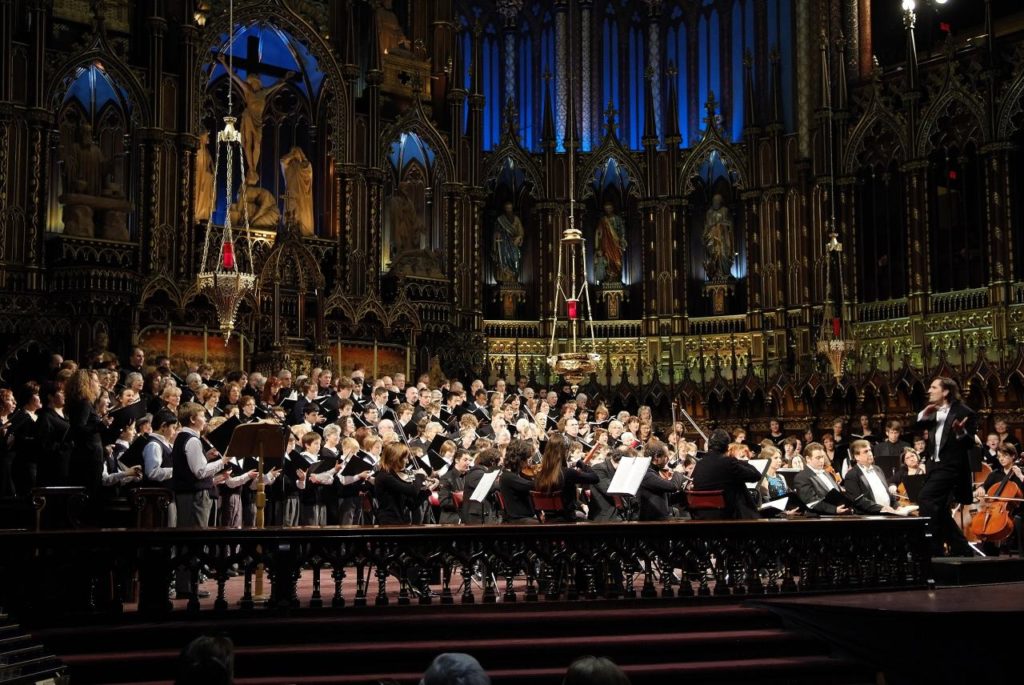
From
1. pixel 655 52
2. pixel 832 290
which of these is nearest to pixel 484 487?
pixel 832 290

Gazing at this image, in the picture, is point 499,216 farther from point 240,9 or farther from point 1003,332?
point 1003,332

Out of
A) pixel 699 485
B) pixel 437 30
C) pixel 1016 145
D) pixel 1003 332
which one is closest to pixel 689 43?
pixel 437 30

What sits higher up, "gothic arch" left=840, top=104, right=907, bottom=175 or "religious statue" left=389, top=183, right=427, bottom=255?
"gothic arch" left=840, top=104, right=907, bottom=175

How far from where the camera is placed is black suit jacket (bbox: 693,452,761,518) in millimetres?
10984

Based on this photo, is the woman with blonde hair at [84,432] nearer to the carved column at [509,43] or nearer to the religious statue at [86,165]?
the religious statue at [86,165]

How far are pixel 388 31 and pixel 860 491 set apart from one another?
15.4 meters

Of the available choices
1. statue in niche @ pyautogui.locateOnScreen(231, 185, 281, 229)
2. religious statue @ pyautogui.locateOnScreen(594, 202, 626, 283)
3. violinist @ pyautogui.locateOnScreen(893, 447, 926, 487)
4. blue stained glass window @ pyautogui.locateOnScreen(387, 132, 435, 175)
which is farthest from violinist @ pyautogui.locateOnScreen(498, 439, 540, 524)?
religious statue @ pyautogui.locateOnScreen(594, 202, 626, 283)

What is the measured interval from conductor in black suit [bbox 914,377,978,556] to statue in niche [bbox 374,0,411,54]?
620 inches

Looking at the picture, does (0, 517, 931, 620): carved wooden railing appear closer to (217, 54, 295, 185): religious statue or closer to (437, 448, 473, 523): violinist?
(437, 448, 473, 523): violinist

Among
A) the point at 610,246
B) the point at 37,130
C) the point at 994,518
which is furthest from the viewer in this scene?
the point at 610,246

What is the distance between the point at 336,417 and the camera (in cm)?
1483

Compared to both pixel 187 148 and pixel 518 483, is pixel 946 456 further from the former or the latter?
pixel 187 148

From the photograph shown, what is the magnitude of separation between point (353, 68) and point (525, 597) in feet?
50.9

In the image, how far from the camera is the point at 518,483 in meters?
10.8
